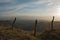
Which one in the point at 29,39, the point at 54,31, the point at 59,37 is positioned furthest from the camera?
the point at 54,31

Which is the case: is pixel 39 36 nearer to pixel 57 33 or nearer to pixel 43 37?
pixel 43 37

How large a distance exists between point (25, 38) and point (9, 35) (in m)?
3.43

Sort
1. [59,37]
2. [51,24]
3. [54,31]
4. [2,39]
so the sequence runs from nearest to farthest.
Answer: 1. [2,39]
2. [59,37]
3. [54,31]
4. [51,24]

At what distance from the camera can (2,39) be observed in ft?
107

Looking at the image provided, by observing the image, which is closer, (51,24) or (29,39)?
(29,39)

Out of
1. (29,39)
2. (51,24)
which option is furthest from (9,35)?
(51,24)

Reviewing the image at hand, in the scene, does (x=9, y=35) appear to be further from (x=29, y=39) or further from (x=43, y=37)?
(x=43, y=37)

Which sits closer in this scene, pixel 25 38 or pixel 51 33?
pixel 25 38

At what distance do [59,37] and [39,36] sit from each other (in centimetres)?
457

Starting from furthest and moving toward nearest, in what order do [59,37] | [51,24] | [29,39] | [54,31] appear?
[51,24] → [54,31] → [59,37] → [29,39]

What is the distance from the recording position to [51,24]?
44.7 meters

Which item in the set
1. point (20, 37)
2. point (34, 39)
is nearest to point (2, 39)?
point (20, 37)

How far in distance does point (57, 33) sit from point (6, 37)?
12392 millimetres

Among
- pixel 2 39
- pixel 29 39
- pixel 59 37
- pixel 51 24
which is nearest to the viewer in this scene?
pixel 2 39
